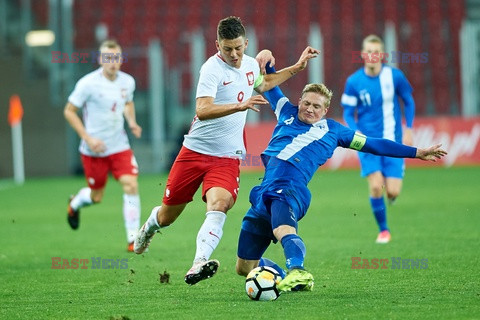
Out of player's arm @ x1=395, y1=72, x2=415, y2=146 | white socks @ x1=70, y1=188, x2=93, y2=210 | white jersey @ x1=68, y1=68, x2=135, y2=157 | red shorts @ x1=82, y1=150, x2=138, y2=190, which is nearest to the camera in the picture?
player's arm @ x1=395, y1=72, x2=415, y2=146

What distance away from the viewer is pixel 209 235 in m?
6.73

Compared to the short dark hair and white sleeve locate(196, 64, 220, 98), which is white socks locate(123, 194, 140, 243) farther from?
the short dark hair

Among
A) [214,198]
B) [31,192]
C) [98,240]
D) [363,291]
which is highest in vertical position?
[214,198]

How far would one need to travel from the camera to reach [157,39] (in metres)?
26.4

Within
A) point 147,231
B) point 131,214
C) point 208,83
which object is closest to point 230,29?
point 208,83

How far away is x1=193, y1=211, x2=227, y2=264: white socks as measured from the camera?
6.61 m

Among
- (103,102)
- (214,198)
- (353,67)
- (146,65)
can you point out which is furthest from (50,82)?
(214,198)

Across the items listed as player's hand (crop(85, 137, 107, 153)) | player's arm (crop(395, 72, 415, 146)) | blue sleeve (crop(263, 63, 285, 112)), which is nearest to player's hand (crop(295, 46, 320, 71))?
blue sleeve (crop(263, 63, 285, 112))

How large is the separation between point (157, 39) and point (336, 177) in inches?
321

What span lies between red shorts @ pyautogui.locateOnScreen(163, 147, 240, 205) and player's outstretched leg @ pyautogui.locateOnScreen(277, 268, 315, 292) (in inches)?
48.9

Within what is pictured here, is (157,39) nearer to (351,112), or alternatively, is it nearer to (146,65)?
(146,65)

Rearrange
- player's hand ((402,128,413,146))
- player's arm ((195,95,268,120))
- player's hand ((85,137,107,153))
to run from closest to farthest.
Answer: player's arm ((195,95,268,120))
player's hand ((402,128,413,146))
player's hand ((85,137,107,153))

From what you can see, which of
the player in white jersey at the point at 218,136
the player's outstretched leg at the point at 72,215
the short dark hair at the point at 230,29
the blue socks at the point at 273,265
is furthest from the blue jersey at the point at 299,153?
the player's outstretched leg at the point at 72,215

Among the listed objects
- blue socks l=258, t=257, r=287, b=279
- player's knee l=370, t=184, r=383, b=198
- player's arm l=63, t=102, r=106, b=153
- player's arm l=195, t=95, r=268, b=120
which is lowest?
player's knee l=370, t=184, r=383, b=198
